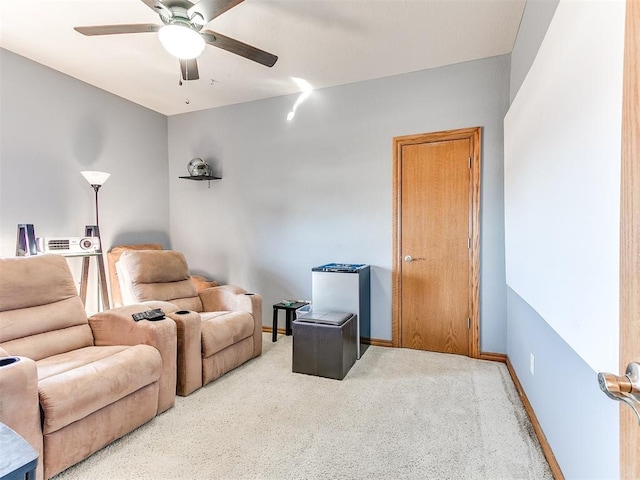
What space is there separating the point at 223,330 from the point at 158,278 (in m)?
0.93

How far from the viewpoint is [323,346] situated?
8.87 feet

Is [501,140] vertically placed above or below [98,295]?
above

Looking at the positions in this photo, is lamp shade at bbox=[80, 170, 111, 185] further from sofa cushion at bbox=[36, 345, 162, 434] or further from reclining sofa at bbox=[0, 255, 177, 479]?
sofa cushion at bbox=[36, 345, 162, 434]

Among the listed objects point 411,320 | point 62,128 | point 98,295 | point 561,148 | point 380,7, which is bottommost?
point 411,320

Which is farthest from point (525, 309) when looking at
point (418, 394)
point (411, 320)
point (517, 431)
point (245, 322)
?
point (245, 322)

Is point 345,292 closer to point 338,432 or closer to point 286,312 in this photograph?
point 286,312

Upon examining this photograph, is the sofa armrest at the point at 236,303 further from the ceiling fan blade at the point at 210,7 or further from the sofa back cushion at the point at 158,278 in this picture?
the ceiling fan blade at the point at 210,7

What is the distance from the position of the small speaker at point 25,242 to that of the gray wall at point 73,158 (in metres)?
0.18

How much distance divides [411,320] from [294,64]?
277cm

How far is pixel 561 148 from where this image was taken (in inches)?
54.0

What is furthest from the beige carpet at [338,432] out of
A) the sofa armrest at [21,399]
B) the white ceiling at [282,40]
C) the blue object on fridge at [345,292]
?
the white ceiling at [282,40]

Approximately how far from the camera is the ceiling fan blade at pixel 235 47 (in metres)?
2.04

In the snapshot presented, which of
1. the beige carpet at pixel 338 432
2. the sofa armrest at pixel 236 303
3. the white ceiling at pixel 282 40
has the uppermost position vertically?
the white ceiling at pixel 282 40

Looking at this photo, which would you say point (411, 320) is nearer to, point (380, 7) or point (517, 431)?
point (517, 431)
